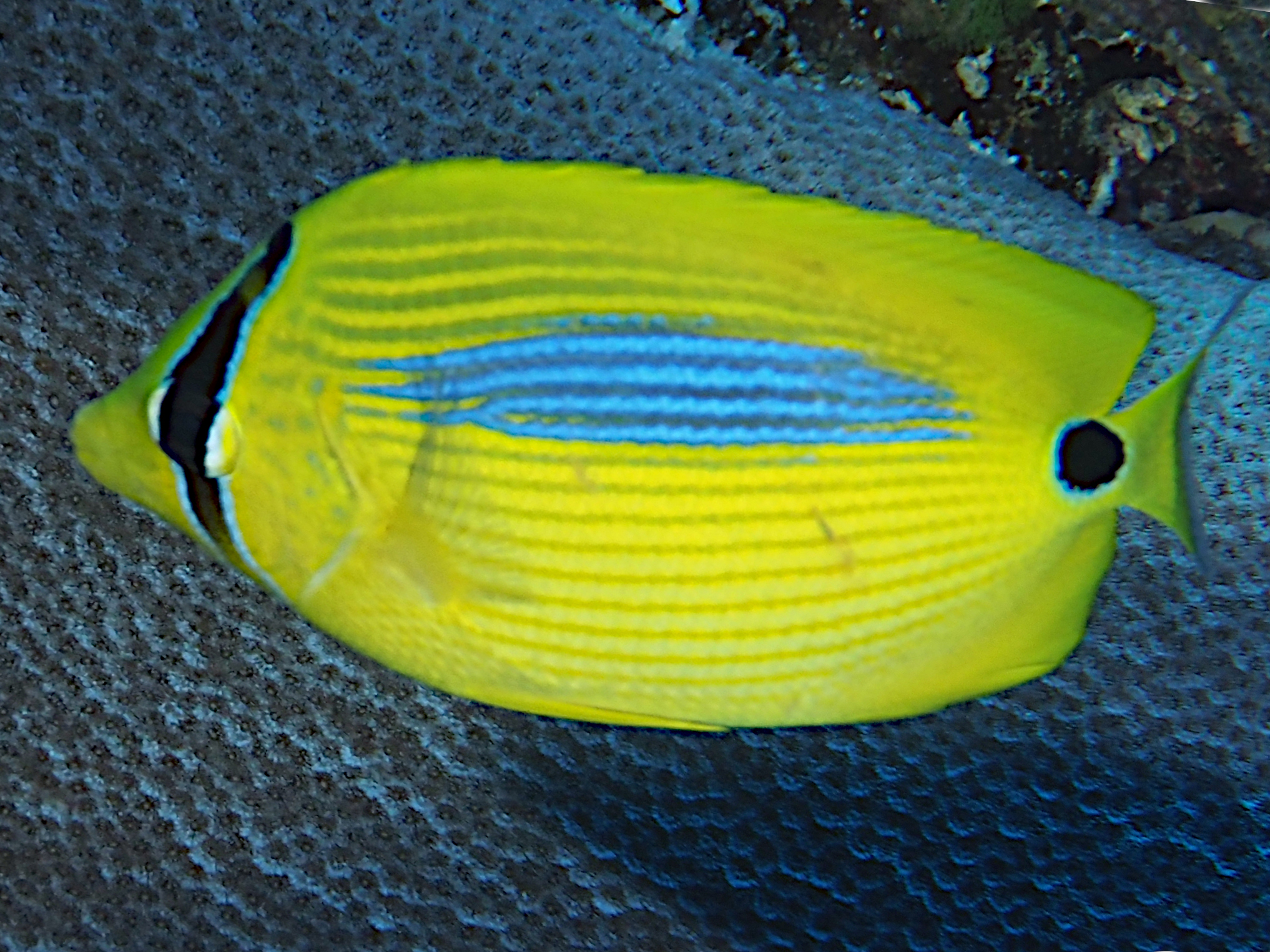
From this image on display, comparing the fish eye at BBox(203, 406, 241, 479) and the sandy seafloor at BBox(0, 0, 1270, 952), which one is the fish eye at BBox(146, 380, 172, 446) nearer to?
the fish eye at BBox(203, 406, 241, 479)

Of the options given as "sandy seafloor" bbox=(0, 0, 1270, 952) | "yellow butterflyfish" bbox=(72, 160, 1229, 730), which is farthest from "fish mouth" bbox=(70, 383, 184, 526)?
"sandy seafloor" bbox=(0, 0, 1270, 952)

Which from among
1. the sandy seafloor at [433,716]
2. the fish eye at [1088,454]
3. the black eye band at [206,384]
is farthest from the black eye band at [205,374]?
the fish eye at [1088,454]

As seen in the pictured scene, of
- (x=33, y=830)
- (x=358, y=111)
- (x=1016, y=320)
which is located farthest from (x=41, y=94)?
(x=1016, y=320)

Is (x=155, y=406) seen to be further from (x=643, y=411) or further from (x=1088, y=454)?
(x=1088, y=454)

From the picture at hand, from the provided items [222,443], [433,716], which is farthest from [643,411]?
[433,716]

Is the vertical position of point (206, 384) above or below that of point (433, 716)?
above
